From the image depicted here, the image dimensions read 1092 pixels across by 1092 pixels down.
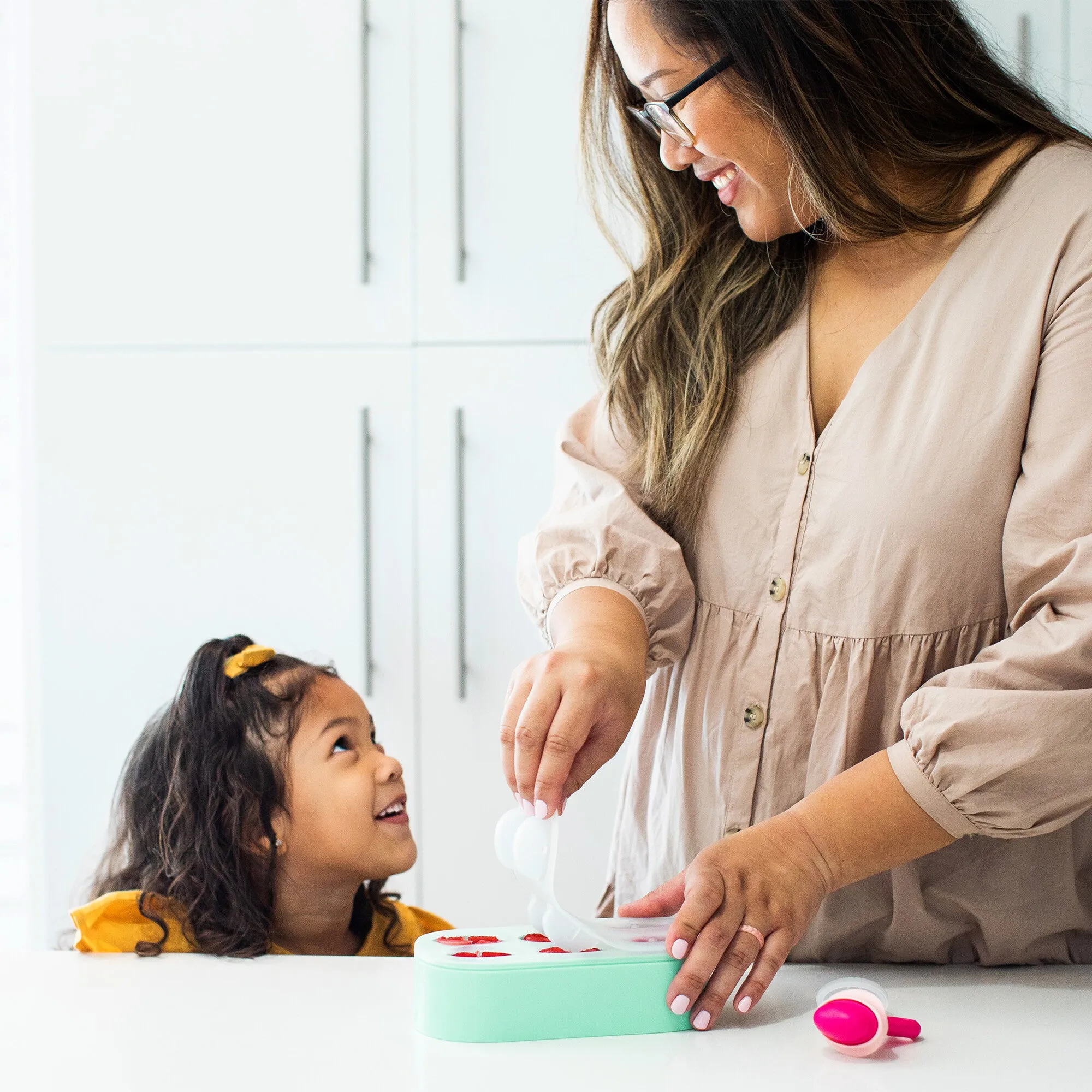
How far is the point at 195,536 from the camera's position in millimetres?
1773

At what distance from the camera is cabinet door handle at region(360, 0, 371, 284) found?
1.71m

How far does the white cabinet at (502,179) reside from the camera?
1.70 m

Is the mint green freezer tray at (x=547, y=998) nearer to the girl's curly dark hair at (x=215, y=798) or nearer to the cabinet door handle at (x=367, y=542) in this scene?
the girl's curly dark hair at (x=215, y=798)

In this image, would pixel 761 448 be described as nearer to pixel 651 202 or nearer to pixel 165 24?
pixel 651 202

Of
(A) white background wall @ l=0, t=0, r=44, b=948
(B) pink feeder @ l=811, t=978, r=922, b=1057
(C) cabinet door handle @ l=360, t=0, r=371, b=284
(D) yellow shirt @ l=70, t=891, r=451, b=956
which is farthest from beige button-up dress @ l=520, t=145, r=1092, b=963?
(A) white background wall @ l=0, t=0, r=44, b=948

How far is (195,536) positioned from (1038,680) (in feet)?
4.35

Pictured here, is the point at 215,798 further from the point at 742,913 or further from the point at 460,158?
the point at 460,158

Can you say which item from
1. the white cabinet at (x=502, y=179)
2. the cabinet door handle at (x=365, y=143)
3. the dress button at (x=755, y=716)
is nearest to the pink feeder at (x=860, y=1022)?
the dress button at (x=755, y=716)

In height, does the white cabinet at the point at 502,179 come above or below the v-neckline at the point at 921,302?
above

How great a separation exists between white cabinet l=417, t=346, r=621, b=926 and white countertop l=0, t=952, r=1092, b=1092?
88cm

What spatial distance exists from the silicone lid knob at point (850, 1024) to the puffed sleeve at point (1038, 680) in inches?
5.2

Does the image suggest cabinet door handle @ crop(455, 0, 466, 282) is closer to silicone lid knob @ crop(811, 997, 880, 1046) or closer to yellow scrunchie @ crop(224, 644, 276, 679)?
yellow scrunchie @ crop(224, 644, 276, 679)

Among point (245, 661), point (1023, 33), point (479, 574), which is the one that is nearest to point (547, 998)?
point (245, 661)

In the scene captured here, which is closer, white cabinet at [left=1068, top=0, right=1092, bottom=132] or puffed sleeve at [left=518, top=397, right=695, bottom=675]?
puffed sleeve at [left=518, top=397, right=695, bottom=675]
